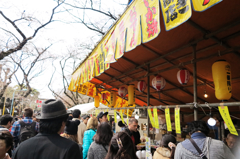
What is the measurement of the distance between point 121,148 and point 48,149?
37.7 inches

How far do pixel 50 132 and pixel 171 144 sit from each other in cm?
298

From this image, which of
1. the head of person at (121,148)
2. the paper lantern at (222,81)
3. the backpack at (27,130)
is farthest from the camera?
the backpack at (27,130)

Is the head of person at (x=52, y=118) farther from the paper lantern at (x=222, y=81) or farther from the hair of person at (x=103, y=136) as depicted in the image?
the paper lantern at (x=222, y=81)

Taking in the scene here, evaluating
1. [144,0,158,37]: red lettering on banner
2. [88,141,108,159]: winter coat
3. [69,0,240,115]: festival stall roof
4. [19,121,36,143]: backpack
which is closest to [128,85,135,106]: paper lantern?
[69,0,240,115]: festival stall roof

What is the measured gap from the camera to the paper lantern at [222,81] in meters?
3.27

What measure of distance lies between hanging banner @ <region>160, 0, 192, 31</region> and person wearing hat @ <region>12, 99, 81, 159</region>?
74.6 inches

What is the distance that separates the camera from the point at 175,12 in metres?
2.34

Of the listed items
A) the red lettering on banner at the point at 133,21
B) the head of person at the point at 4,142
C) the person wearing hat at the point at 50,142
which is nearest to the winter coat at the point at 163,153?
the red lettering on banner at the point at 133,21

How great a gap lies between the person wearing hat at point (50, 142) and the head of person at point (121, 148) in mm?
668

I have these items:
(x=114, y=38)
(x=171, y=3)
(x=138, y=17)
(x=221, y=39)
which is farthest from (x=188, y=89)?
A: (x=171, y=3)

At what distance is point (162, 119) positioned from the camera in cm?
983

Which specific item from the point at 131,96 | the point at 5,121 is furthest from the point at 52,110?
the point at 131,96

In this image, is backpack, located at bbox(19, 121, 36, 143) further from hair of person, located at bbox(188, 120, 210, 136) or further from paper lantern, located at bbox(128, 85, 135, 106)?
hair of person, located at bbox(188, 120, 210, 136)

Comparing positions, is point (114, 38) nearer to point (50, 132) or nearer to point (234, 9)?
point (234, 9)
